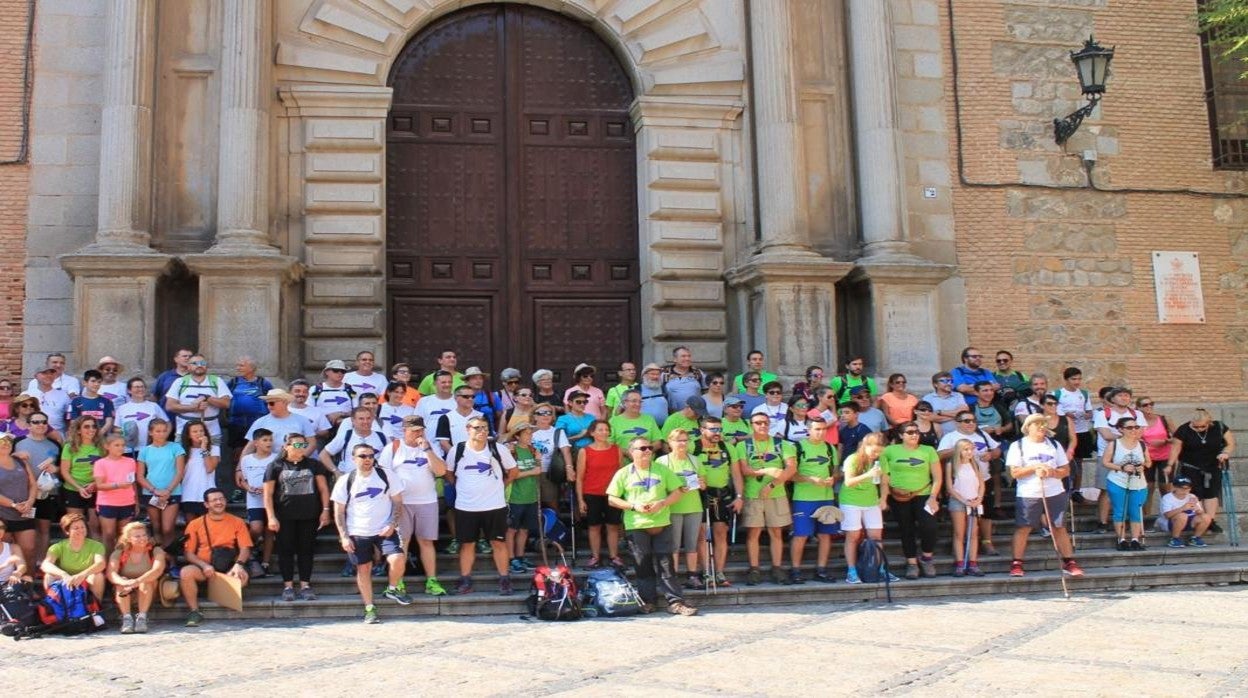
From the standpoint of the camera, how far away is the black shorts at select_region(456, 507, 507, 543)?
941 cm

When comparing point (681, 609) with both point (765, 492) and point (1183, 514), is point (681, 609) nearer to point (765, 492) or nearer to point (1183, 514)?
point (765, 492)

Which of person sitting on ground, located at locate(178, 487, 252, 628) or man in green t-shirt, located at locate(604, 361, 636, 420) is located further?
man in green t-shirt, located at locate(604, 361, 636, 420)

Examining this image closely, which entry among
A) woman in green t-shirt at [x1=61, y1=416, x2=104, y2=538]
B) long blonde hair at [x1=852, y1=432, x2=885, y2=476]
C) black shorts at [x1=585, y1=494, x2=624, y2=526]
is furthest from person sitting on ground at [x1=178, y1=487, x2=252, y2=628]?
long blonde hair at [x1=852, y1=432, x2=885, y2=476]

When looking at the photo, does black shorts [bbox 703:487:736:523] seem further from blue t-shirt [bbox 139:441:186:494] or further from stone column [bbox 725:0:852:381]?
blue t-shirt [bbox 139:441:186:494]

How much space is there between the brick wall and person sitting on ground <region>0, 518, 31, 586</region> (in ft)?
Answer: 13.3

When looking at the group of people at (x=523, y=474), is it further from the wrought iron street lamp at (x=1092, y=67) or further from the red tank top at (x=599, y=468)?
the wrought iron street lamp at (x=1092, y=67)

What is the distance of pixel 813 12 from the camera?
47.4 ft

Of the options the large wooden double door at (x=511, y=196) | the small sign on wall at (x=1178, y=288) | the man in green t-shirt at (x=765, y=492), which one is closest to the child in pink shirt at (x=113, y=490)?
the large wooden double door at (x=511, y=196)

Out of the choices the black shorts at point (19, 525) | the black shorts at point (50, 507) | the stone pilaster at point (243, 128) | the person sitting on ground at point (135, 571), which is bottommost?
the person sitting on ground at point (135, 571)

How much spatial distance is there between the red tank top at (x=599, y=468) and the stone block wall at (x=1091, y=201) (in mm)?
6113

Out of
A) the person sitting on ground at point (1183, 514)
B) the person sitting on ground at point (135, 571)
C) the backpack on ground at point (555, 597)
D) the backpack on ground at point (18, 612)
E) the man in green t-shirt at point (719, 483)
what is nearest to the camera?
the backpack on ground at point (18, 612)

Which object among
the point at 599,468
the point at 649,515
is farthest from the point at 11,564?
the point at 649,515

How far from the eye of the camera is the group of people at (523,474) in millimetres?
Answer: 9133

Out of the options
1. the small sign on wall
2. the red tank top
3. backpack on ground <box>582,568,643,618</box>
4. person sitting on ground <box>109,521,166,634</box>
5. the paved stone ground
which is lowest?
the paved stone ground
